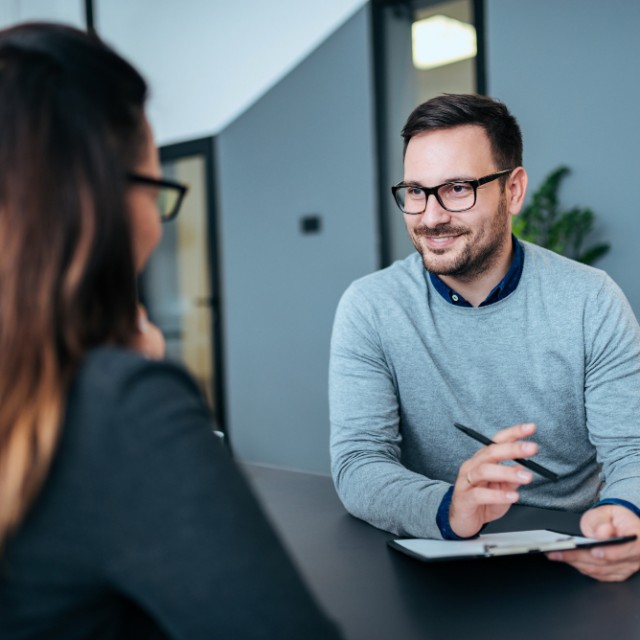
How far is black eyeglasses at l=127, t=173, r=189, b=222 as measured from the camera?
64 centimetres

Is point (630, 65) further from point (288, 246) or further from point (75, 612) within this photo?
point (75, 612)

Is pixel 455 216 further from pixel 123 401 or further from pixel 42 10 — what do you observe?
pixel 42 10

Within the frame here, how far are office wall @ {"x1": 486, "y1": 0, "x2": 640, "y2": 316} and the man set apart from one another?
1.96 metres

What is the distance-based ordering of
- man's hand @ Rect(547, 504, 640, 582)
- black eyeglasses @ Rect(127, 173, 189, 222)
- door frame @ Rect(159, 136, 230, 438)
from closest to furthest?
black eyeglasses @ Rect(127, 173, 189, 222)
man's hand @ Rect(547, 504, 640, 582)
door frame @ Rect(159, 136, 230, 438)

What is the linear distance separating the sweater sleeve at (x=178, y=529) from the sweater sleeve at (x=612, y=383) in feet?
3.28

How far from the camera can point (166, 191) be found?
732 mm

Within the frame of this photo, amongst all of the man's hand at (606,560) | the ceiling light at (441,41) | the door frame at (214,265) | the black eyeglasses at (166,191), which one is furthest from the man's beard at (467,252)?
the door frame at (214,265)

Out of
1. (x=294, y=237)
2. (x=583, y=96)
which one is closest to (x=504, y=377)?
(x=583, y=96)

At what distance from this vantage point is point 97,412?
1.75 ft

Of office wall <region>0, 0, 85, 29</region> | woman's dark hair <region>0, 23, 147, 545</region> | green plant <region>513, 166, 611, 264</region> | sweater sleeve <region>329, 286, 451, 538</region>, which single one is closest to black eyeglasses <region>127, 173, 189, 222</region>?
woman's dark hair <region>0, 23, 147, 545</region>

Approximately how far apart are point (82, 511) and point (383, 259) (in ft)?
13.1

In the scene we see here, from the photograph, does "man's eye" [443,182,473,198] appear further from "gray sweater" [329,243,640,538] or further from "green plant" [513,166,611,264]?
"green plant" [513,166,611,264]

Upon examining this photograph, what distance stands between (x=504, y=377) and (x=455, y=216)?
1.23ft

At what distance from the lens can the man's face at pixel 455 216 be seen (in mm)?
1661
